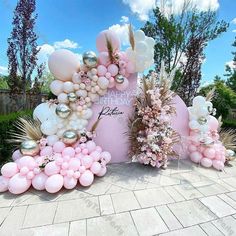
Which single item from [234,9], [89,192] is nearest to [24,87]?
[89,192]

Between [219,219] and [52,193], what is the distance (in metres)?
1.90

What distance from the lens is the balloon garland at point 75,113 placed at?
93.4 inches

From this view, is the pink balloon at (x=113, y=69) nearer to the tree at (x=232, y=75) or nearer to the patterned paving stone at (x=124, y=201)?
the patterned paving stone at (x=124, y=201)

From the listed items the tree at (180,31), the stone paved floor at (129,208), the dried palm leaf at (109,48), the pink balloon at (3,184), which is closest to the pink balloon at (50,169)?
the stone paved floor at (129,208)

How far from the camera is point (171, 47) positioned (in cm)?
779

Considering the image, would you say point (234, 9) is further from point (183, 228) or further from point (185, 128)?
point (183, 228)

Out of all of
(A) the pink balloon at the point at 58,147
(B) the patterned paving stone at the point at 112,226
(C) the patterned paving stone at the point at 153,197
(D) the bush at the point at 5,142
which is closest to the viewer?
(B) the patterned paving stone at the point at 112,226

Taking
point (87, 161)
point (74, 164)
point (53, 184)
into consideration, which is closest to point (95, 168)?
point (87, 161)

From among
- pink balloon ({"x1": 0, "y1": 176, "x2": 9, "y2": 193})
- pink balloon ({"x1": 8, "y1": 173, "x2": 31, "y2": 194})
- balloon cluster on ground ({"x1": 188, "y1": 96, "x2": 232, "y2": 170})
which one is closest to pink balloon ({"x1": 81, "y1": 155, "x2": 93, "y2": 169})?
pink balloon ({"x1": 8, "y1": 173, "x2": 31, "y2": 194})

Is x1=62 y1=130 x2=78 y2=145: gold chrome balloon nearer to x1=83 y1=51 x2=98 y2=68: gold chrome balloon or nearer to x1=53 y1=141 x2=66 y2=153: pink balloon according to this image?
x1=53 y1=141 x2=66 y2=153: pink balloon

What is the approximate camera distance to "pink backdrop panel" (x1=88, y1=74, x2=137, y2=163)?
3027mm

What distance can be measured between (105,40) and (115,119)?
131cm

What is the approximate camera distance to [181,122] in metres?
3.40

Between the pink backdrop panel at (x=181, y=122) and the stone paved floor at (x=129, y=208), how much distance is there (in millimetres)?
778
